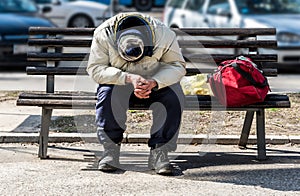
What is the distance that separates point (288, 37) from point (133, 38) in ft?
25.4

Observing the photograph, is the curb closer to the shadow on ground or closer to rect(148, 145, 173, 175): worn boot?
the shadow on ground

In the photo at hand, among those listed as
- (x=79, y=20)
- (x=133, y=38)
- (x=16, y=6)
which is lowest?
(x=79, y=20)

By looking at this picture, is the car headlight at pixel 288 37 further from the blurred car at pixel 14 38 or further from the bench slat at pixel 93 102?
the bench slat at pixel 93 102

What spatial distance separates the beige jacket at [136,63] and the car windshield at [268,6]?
8.10 m

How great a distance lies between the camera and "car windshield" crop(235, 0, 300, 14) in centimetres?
1402

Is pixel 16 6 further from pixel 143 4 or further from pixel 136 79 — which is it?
pixel 143 4

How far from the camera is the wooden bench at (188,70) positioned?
6.16 m

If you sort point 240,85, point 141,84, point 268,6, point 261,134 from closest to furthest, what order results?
point 141,84, point 240,85, point 261,134, point 268,6

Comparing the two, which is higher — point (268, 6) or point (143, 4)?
point (268, 6)

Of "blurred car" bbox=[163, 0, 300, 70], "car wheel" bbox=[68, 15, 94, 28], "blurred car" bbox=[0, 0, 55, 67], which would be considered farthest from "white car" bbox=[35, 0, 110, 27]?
"blurred car" bbox=[0, 0, 55, 67]

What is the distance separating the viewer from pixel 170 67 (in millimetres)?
6023

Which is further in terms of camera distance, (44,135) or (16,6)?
(16,6)

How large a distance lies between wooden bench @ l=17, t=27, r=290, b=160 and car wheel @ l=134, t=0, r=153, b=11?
67.3 ft

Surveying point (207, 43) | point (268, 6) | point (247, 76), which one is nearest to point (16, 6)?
point (268, 6)
